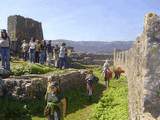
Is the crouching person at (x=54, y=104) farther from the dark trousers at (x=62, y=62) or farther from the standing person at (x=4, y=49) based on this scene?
the dark trousers at (x=62, y=62)

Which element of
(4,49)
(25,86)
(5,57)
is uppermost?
(4,49)

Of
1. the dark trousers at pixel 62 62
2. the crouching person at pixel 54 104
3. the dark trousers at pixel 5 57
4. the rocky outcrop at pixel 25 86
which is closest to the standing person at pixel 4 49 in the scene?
the dark trousers at pixel 5 57

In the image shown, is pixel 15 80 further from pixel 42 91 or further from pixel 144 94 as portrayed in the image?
pixel 144 94

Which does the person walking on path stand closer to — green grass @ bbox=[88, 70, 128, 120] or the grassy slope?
the grassy slope

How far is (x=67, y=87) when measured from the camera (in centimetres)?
2233

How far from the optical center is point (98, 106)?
18625mm

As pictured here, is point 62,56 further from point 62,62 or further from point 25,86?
point 25,86

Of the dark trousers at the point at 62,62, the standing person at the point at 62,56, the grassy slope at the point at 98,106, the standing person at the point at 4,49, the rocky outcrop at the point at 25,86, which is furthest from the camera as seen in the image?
the dark trousers at the point at 62,62

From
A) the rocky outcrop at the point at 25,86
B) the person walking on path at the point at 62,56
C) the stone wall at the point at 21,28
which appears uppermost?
the stone wall at the point at 21,28

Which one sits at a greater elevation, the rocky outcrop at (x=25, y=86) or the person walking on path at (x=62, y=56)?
the person walking on path at (x=62, y=56)

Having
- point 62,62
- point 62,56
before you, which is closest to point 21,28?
point 62,62

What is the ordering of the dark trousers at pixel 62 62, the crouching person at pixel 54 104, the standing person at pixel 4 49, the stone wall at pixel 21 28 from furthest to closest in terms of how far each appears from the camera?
1. the stone wall at pixel 21 28
2. the dark trousers at pixel 62 62
3. the standing person at pixel 4 49
4. the crouching person at pixel 54 104

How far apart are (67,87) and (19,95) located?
13.0 ft

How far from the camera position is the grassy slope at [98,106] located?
16.2 metres
